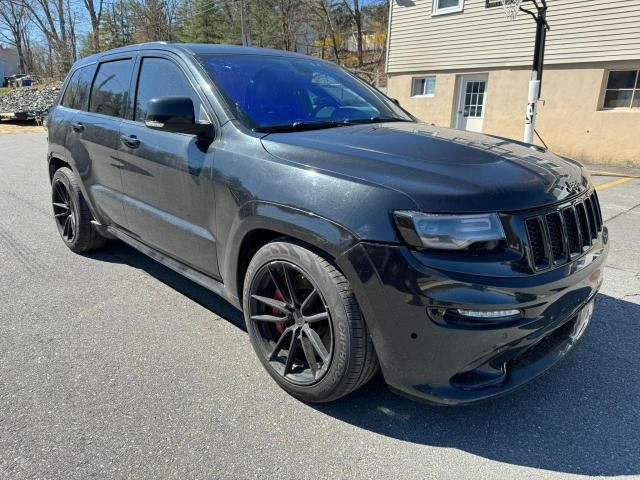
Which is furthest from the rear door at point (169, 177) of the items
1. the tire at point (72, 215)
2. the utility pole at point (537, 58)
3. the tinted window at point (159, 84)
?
the utility pole at point (537, 58)

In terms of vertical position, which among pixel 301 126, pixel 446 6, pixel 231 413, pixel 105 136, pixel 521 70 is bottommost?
pixel 231 413

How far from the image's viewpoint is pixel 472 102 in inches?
542

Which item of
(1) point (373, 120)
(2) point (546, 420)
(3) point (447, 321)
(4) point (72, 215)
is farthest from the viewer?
(4) point (72, 215)

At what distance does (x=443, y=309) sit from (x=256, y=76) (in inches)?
78.7

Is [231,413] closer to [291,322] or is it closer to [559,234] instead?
[291,322]

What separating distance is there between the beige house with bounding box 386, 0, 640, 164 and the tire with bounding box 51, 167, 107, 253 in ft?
36.7

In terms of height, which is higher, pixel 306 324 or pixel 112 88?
pixel 112 88

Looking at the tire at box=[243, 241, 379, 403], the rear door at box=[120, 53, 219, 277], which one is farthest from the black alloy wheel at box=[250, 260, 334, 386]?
the rear door at box=[120, 53, 219, 277]

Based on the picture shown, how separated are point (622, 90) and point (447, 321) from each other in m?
11.6

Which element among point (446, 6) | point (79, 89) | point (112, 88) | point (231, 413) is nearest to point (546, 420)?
point (231, 413)

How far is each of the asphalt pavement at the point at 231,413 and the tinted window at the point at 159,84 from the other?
1.51 meters

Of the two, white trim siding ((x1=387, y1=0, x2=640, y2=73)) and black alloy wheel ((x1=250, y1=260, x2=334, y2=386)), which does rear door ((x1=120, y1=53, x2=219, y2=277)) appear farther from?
white trim siding ((x1=387, y1=0, x2=640, y2=73))

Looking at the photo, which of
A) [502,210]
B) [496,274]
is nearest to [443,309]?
[496,274]

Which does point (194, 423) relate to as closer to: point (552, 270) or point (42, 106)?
point (552, 270)
